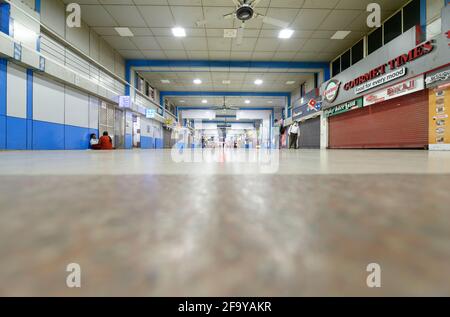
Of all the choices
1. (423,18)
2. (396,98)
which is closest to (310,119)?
(396,98)

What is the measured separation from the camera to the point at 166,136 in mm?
17938

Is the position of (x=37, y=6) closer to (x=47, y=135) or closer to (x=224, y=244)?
(x=47, y=135)

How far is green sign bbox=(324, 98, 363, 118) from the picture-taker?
8.46m

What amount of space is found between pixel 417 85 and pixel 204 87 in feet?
35.2

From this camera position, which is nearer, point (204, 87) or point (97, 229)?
point (97, 229)

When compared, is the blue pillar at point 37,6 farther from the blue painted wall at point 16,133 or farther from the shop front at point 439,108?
the shop front at point 439,108

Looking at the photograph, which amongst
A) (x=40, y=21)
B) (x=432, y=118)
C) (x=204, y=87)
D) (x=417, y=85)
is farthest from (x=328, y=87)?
(x=40, y=21)

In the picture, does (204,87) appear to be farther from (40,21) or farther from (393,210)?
(393,210)

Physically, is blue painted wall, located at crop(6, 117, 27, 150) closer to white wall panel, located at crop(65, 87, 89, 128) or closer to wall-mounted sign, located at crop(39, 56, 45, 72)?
wall-mounted sign, located at crop(39, 56, 45, 72)

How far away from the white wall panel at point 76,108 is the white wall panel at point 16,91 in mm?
1384

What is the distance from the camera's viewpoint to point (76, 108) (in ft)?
23.8

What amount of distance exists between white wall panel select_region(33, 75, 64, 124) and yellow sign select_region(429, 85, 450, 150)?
32.4 ft

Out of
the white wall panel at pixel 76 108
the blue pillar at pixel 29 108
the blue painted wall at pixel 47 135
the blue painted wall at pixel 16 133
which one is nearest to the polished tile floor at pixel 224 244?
the blue painted wall at pixel 16 133
